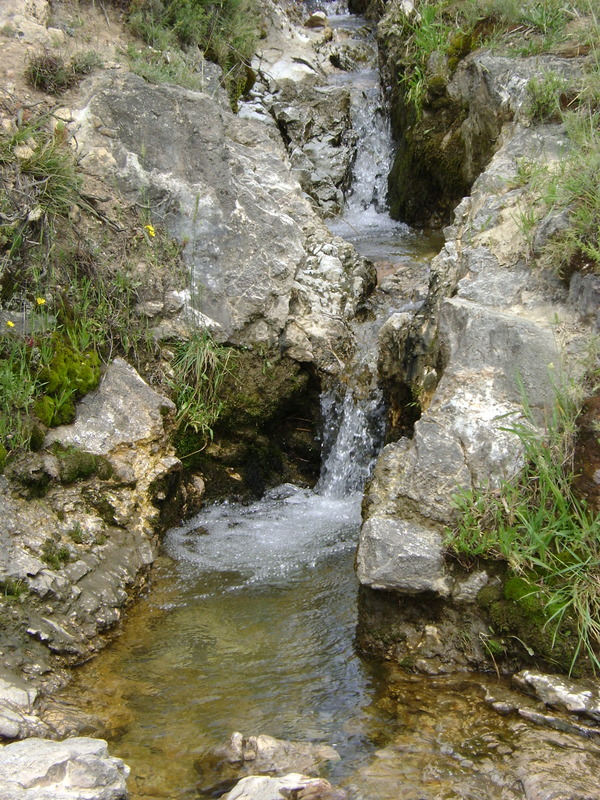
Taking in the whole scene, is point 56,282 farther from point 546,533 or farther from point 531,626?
point 531,626

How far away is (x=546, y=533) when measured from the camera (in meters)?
3.29

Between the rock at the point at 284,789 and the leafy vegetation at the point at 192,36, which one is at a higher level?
the leafy vegetation at the point at 192,36

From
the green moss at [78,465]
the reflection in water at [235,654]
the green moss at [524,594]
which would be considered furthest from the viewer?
the green moss at [78,465]

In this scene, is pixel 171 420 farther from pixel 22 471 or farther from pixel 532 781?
pixel 532 781

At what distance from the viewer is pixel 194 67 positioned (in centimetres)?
672

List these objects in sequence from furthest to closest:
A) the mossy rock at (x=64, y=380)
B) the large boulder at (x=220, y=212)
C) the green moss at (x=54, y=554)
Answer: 1. the large boulder at (x=220, y=212)
2. the mossy rock at (x=64, y=380)
3. the green moss at (x=54, y=554)

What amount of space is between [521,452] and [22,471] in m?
2.78

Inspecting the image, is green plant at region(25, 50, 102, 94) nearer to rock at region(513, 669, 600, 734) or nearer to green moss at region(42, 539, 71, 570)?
green moss at region(42, 539, 71, 570)

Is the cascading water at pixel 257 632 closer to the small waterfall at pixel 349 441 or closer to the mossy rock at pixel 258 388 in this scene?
the small waterfall at pixel 349 441

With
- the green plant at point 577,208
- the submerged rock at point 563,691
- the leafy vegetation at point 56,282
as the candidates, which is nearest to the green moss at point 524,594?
the submerged rock at point 563,691

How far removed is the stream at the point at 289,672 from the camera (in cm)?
283

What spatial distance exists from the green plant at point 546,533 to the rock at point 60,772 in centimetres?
179

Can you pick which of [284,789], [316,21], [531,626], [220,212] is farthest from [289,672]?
[316,21]

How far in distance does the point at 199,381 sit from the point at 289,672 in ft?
7.33
